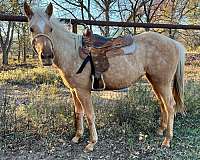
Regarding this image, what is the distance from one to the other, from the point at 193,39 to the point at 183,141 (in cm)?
1325

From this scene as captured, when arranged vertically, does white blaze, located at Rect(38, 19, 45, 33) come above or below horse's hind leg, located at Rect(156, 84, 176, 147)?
above

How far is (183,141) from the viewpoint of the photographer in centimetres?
381

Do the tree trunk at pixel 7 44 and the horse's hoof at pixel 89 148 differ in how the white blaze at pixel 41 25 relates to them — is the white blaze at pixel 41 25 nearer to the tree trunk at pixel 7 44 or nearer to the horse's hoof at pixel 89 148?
the horse's hoof at pixel 89 148

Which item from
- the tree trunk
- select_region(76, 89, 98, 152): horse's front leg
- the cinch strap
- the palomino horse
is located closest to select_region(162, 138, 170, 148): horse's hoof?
the palomino horse

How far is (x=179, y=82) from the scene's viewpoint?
153 inches

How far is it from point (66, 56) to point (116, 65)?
0.58 metres

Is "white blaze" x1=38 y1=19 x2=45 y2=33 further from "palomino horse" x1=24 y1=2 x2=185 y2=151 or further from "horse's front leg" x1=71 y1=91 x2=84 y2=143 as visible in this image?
"horse's front leg" x1=71 y1=91 x2=84 y2=143

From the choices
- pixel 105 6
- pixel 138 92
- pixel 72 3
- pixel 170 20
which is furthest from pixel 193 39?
pixel 138 92

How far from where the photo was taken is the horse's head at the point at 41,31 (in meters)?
2.91

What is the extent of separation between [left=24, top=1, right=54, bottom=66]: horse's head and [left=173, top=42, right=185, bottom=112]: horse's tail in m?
1.64

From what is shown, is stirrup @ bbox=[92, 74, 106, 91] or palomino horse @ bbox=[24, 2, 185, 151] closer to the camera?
palomino horse @ bbox=[24, 2, 185, 151]

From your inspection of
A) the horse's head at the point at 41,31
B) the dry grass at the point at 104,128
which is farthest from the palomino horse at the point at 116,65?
the dry grass at the point at 104,128

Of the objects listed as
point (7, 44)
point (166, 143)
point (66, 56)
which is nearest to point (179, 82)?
point (166, 143)

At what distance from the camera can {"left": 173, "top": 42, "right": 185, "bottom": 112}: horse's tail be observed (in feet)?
12.3
